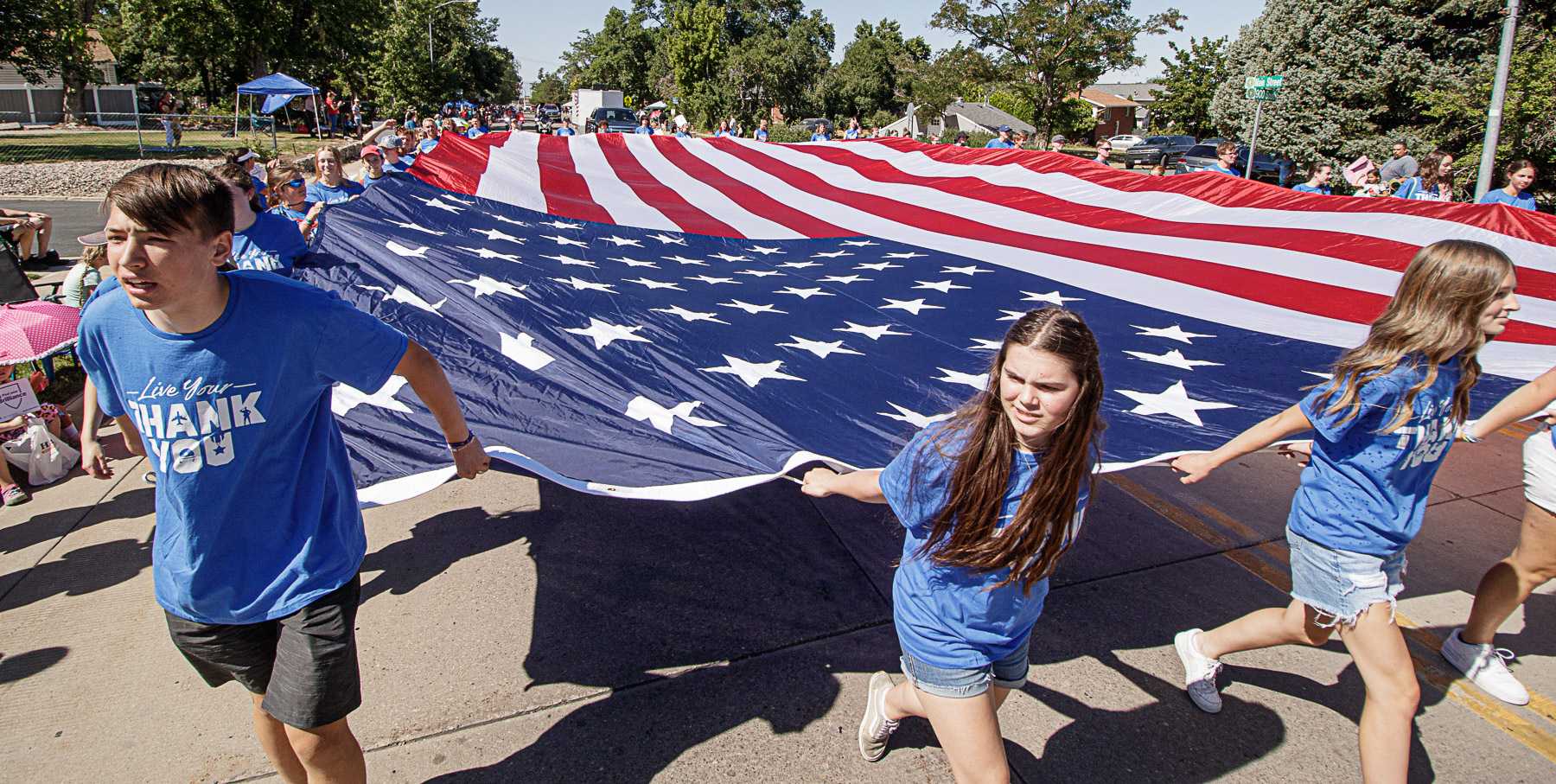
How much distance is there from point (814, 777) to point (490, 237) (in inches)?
166

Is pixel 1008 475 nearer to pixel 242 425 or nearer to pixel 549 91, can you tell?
pixel 242 425

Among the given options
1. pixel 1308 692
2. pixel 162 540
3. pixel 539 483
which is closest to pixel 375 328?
pixel 162 540

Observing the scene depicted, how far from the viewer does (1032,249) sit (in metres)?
5.82

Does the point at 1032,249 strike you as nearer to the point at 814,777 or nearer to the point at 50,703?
the point at 814,777

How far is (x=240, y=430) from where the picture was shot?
5.20ft

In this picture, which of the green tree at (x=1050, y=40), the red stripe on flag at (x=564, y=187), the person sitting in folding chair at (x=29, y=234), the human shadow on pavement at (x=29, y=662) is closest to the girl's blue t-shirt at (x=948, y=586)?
the human shadow on pavement at (x=29, y=662)

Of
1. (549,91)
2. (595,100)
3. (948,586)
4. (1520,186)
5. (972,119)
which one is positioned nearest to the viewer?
(948,586)

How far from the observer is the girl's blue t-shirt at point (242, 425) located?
1544 mm

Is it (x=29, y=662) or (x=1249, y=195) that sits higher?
(x=1249, y=195)

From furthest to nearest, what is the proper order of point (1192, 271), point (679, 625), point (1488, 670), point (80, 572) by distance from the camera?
point (1192, 271) < point (80, 572) < point (679, 625) < point (1488, 670)

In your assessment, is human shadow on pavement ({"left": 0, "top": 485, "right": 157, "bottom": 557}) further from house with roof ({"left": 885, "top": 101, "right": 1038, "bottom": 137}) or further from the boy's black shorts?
house with roof ({"left": 885, "top": 101, "right": 1038, "bottom": 137})

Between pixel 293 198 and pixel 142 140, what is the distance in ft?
70.1

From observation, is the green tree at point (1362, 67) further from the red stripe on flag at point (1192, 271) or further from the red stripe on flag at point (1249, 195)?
the red stripe on flag at point (1192, 271)

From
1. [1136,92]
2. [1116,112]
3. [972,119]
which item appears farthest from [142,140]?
[1136,92]
